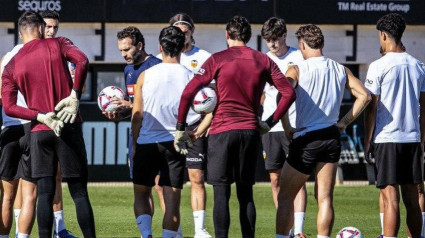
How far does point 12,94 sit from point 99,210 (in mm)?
5998

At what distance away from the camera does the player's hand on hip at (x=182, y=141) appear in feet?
34.0

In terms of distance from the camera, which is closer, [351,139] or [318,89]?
[318,89]

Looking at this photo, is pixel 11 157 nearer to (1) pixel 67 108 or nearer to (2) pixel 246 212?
(1) pixel 67 108

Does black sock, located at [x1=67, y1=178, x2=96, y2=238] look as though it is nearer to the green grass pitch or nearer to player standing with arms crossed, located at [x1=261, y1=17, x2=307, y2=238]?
the green grass pitch

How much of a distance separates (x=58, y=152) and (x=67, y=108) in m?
0.46

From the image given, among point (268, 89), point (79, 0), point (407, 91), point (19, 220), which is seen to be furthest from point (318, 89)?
point (79, 0)

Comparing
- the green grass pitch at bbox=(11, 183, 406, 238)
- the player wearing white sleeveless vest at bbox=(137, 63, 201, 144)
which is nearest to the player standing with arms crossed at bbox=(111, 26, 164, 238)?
the player wearing white sleeveless vest at bbox=(137, 63, 201, 144)

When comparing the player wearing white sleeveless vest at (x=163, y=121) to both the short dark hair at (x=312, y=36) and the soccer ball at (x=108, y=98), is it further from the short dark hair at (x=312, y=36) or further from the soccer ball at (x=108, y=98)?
the short dark hair at (x=312, y=36)

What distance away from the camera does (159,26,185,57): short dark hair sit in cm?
1070

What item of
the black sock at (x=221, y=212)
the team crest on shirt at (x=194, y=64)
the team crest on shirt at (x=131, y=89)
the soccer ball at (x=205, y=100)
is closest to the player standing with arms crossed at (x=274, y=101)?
the team crest on shirt at (x=194, y=64)

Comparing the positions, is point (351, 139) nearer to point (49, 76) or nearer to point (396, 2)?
point (396, 2)

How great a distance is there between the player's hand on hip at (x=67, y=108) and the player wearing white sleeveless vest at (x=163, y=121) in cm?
64

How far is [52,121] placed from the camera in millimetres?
10281

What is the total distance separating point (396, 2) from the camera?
20266 millimetres
